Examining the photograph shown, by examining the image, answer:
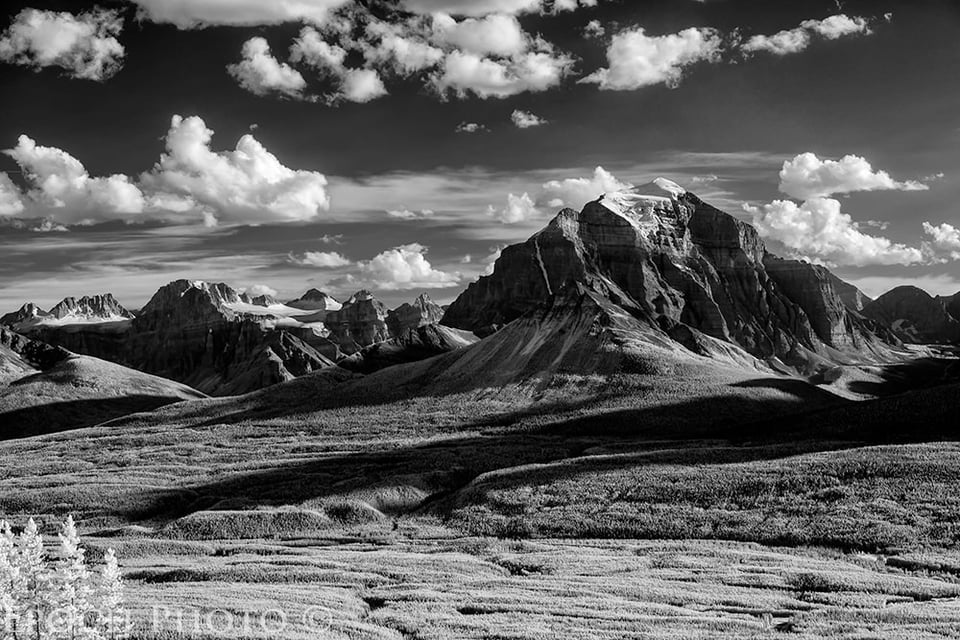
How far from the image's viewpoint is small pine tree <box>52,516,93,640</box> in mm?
18188

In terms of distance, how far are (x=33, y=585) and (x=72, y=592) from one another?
2.02m

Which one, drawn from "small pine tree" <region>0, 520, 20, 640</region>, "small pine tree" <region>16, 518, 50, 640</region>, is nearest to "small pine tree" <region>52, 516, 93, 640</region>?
"small pine tree" <region>16, 518, 50, 640</region>

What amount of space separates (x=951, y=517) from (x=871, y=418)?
61903 millimetres

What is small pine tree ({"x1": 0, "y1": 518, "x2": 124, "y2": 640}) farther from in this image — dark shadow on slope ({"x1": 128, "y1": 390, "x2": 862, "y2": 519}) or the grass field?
dark shadow on slope ({"x1": 128, "y1": 390, "x2": 862, "y2": 519})

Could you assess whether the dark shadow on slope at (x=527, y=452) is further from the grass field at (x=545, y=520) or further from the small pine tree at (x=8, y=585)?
the small pine tree at (x=8, y=585)

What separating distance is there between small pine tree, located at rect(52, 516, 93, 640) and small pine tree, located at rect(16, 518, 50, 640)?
444 millimetres

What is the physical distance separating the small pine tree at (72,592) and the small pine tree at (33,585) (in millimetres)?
444

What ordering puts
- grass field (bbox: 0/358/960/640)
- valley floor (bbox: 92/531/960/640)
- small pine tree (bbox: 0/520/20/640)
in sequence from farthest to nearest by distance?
grass field (bbox: 0/358/960/640)
valley floor (bbox: 92/531/960/640)
small pine tree (bbox: 0/520/20/640)

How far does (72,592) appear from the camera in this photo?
18.5 meters

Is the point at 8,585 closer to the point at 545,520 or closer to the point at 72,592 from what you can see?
the point at 72,592

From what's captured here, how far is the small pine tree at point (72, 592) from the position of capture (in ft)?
59.7

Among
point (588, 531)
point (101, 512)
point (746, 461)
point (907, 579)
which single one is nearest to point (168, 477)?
point (101, 512)

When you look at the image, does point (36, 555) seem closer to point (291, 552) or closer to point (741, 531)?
point (291, 552)

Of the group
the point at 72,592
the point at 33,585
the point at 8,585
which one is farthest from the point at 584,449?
the point at 72,592
